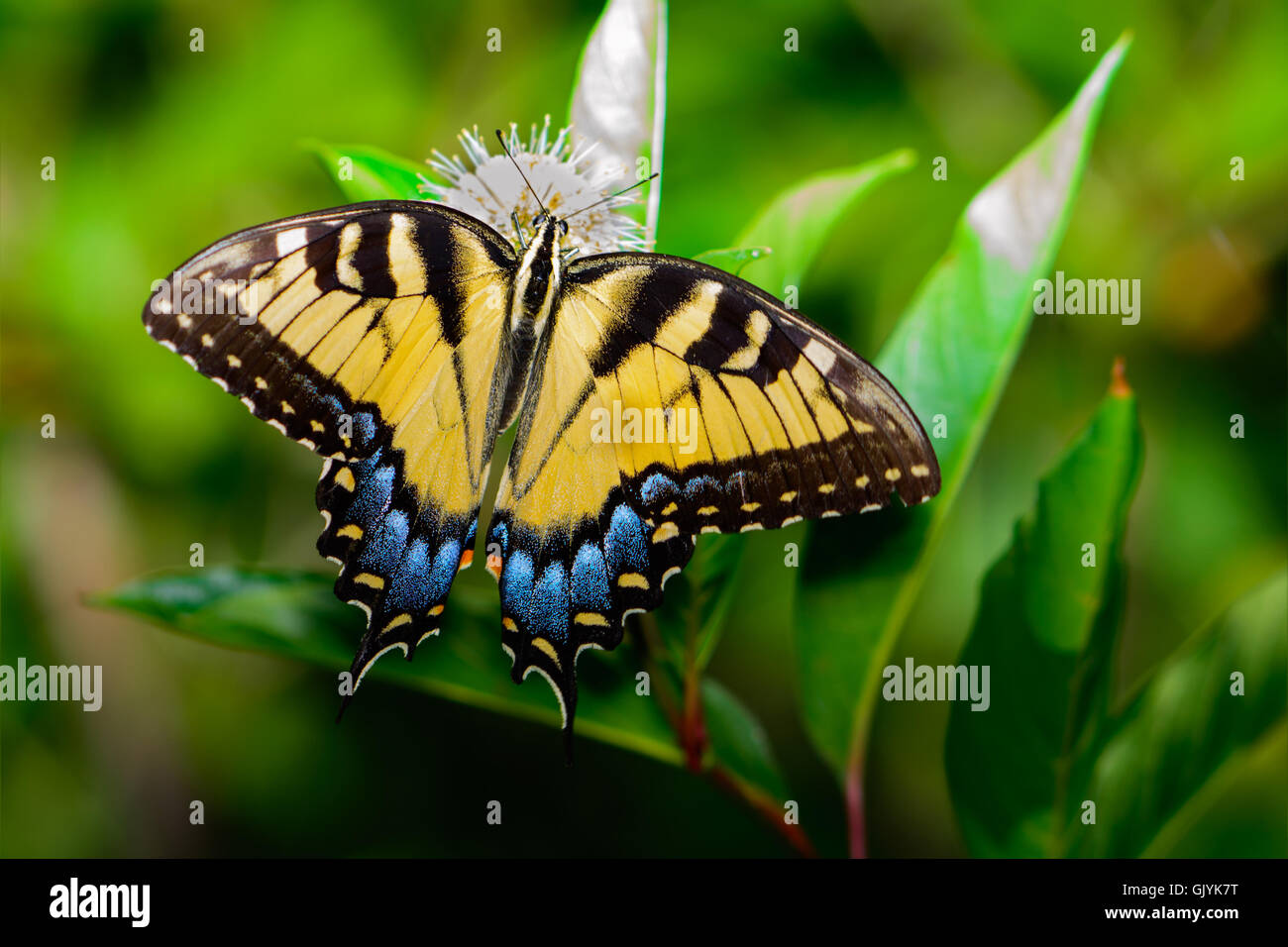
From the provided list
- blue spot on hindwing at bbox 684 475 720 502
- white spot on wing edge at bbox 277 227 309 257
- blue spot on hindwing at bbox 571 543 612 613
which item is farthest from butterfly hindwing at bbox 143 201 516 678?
blue spot on hindwing at bbox 684 475 720 502

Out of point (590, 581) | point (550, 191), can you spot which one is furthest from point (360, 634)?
point (550, 191)

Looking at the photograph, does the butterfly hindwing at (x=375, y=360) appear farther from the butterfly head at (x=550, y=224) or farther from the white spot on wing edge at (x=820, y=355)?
the white spot on wing edge at (x=820, y=355)

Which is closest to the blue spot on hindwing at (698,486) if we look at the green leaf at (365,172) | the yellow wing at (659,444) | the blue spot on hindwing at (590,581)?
the yellow wing at (659,444)

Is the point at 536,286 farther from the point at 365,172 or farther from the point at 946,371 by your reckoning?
the point at 946,371

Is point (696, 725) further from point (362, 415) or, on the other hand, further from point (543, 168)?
point (543, 168)

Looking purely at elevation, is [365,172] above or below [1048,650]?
above

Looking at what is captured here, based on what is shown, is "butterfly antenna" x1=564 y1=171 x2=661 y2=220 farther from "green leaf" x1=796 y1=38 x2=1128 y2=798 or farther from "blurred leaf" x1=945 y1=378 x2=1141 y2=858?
"blurred leaf" x1=945 y1=378 x2=1141 y2=858
